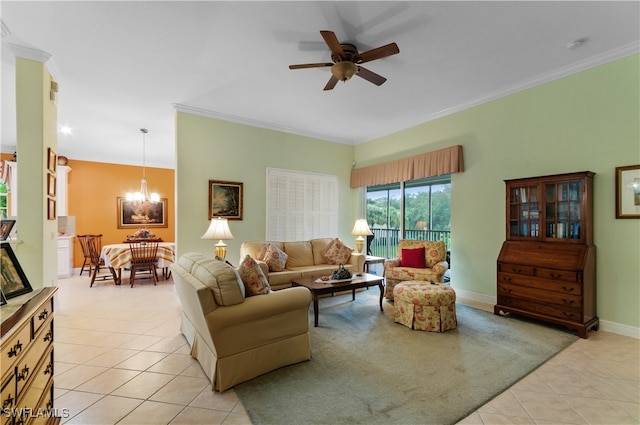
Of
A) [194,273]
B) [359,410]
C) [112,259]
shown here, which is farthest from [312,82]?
[112,259]

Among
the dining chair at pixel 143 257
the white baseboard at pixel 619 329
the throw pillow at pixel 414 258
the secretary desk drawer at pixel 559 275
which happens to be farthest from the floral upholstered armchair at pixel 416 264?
the dining chair at pixel 143 257

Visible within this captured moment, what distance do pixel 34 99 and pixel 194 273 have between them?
298 centimetres

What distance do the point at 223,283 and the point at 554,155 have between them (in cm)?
416

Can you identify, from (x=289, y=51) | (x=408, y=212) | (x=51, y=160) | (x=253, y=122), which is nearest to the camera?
(x=289, y=51)

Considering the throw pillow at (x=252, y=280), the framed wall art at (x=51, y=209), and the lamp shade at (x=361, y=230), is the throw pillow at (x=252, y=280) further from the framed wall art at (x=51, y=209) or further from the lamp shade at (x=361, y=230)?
the lamp shade at (x=361, y=230)

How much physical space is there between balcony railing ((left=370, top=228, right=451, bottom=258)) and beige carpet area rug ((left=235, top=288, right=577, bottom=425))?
6.55 feet

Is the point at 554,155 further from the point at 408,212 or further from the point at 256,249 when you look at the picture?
the point at 256,249

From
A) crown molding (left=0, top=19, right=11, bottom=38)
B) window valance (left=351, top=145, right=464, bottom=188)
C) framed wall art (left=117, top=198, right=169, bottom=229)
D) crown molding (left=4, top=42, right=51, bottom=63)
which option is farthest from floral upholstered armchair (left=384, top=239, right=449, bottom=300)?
framed wall art (left=117, top=198, right=169, bottom=229)

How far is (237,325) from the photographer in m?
2.19

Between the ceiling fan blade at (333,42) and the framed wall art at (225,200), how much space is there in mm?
3071

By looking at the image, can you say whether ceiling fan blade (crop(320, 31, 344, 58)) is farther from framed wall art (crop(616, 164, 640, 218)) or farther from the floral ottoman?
framed wall art (crop(616, 164, 640, 218))

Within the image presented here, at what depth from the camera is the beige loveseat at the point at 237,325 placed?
2.13m

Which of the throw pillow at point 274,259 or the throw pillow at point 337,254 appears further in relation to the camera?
the throw pillow at point 337,254

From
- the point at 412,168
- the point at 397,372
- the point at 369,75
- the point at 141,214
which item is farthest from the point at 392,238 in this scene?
the point at 141,214
